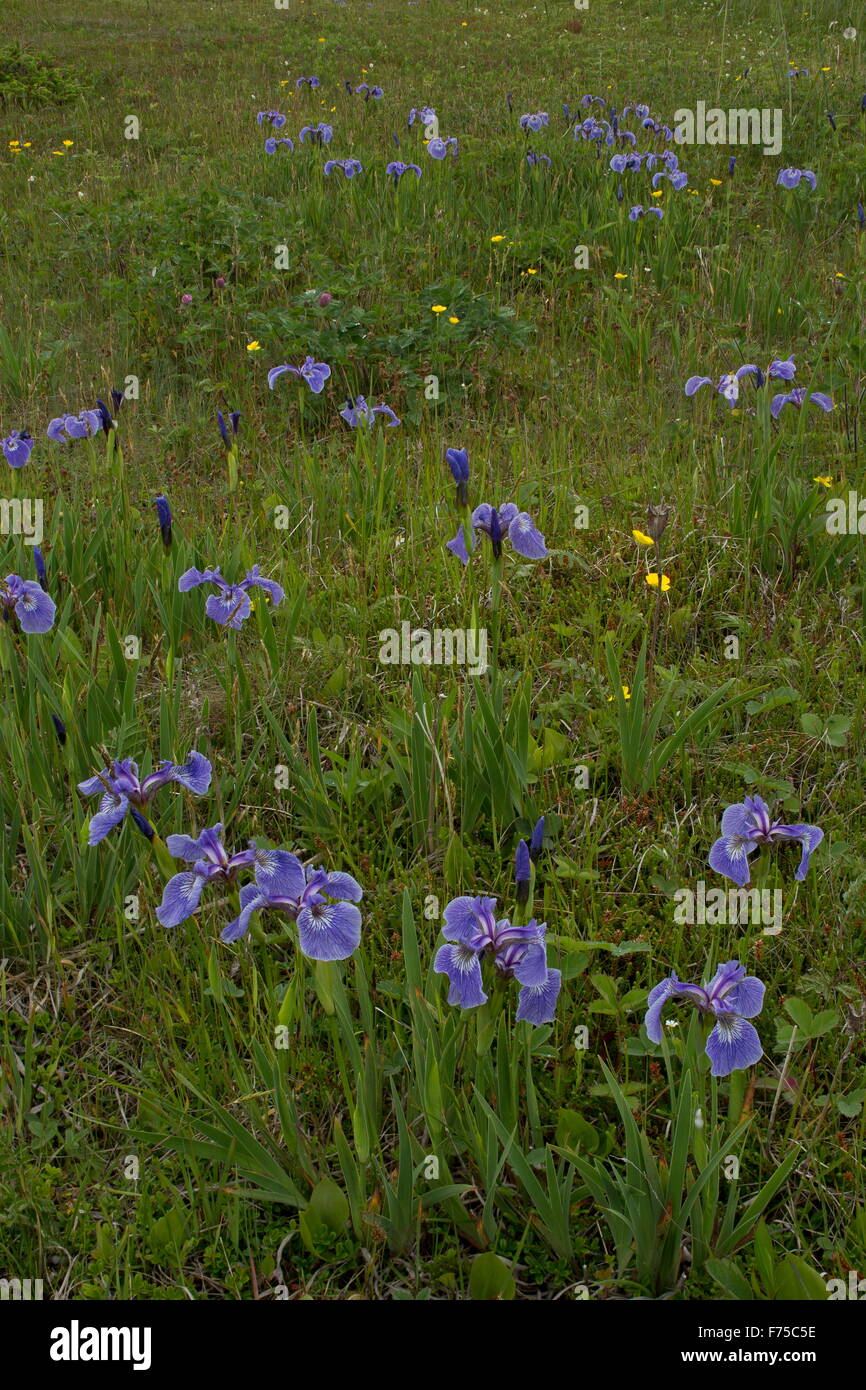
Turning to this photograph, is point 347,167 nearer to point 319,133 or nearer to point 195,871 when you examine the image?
point 319,133

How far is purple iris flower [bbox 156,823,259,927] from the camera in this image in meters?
1.77

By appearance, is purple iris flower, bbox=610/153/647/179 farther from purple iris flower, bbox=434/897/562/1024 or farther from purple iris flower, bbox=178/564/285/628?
purple iris flower, bbox=434/897/562/1024

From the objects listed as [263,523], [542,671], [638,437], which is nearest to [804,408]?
[638,437]

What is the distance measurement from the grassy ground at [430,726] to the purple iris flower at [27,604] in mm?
150

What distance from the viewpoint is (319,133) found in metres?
7.83

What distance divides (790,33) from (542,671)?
1102cm

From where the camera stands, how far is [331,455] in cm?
426

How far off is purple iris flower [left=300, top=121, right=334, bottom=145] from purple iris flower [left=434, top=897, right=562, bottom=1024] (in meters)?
7.57

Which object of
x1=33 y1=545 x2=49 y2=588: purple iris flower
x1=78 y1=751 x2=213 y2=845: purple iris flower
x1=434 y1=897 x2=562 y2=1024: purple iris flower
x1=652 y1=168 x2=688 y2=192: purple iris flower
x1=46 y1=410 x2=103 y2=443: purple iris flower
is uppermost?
x1=652 y1=168 x2=688 y2=192: purple iris flower

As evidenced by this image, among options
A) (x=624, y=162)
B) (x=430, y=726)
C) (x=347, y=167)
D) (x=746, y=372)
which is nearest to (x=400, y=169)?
(x=347, y=167)

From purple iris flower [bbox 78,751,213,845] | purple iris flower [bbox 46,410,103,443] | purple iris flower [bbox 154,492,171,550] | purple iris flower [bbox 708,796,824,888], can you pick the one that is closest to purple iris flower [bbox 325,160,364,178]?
purple iris flower [bbox 46,410,103,443]

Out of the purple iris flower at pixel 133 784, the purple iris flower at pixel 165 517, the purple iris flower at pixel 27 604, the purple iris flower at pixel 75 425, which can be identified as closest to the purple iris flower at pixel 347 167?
the purple iris flower at pixel 75 425

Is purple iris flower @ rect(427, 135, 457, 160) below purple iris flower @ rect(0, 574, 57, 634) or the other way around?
the other way around

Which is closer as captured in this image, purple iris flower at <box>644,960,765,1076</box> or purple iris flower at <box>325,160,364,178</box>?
purple iris flower at <box>644,960,765,1076</box>
